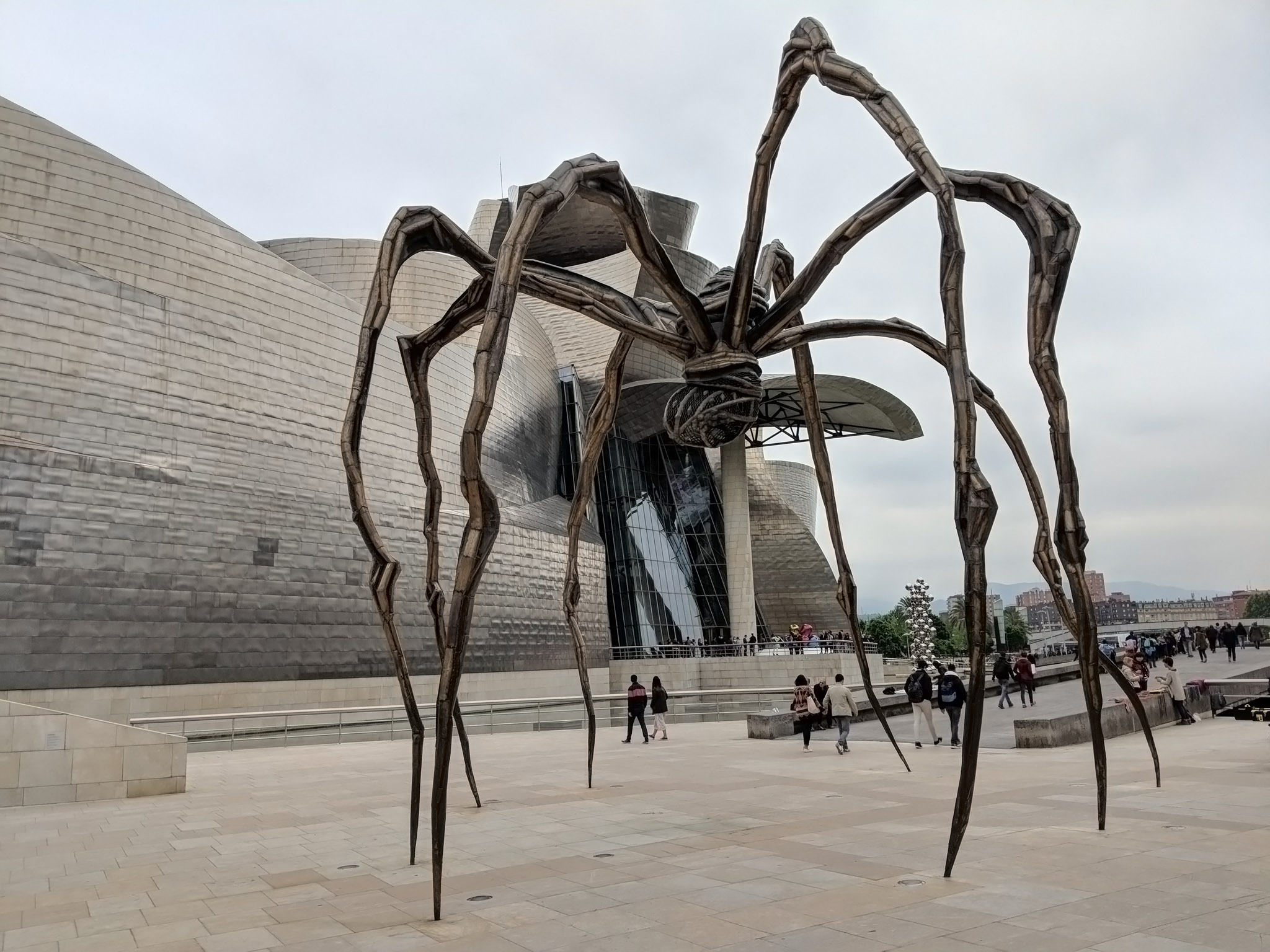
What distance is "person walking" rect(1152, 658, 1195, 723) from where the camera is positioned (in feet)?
49.5

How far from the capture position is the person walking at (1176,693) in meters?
15.1

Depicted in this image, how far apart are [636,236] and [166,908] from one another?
5.42 m

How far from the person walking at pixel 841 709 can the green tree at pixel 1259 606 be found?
148 meters

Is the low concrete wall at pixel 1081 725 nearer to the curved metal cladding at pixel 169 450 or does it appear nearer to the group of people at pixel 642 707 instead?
the group of people at pixel 642 707

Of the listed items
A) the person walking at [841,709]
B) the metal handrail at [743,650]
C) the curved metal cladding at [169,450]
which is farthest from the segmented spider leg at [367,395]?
the metal handrail at [743,650]

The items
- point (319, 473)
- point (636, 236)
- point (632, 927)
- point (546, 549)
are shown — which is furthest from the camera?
point (546, 549)

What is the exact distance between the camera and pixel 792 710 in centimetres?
1544

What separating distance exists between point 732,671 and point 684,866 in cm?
2850

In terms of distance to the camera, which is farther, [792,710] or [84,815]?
[792,710]

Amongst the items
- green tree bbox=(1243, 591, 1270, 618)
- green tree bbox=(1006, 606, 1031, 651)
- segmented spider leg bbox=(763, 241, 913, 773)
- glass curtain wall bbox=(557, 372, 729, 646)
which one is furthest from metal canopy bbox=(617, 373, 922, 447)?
green tree bbox=(1243, 591, 1270, 618)

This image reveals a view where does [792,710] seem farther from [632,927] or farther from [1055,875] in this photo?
[632,927]

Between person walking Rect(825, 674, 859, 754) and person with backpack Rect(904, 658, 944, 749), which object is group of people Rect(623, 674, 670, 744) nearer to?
person walking Rect(825, 674, 859, 754)

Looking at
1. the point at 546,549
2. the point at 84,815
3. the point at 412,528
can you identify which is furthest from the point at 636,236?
the point at 546,549

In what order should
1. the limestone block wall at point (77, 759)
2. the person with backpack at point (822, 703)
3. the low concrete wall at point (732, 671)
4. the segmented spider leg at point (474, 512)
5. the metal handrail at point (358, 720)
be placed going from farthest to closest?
the low concrete wall at point (732, 671) → the metal handrail at point (358, 720) → the person with backpack at point (822, 703) → the limestone block wall at point (77, 759) → the segmented spider leg at point (474, 512)
